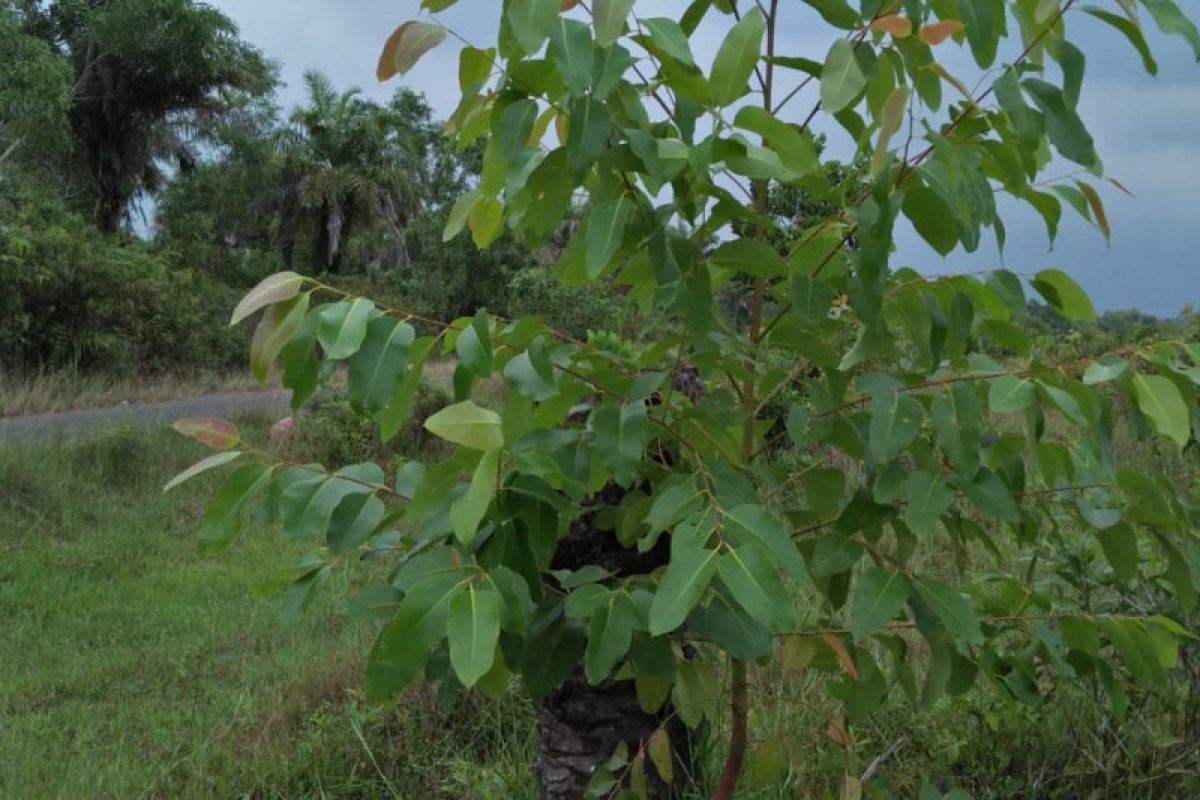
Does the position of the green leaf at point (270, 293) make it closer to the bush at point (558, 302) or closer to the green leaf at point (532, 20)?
the green leaf at point (532, 20)

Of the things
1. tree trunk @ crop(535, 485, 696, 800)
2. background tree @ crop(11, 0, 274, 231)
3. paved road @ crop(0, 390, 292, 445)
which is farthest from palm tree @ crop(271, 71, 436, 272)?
tree trunk @ crop(535, 485, 696, 800)

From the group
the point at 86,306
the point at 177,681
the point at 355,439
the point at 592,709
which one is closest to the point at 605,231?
the point at 592,709

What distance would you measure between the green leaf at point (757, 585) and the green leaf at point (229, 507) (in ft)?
1.97

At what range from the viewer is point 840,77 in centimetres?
110

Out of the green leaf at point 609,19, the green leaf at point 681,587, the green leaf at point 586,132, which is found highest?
the green leaf at point 609,19

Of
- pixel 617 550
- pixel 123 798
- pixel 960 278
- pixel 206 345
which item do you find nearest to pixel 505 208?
pixel 960 278

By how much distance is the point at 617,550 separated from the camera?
84.2 inches

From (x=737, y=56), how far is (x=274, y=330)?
58 cm

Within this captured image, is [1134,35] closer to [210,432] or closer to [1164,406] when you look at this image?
[1164,406]

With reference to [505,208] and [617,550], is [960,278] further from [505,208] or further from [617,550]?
[617,550]

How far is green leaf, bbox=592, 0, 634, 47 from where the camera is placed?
3.16 feet

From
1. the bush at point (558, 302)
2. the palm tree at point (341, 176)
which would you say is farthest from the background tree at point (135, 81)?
the bush at point (558, 302)

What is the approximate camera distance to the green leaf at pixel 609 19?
96 centimetres

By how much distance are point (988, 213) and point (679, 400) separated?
19.9 inches
